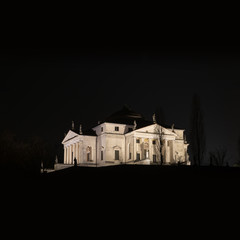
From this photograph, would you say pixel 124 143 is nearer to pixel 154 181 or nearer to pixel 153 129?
pixel 153 129

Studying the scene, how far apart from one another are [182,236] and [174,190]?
9731 mm

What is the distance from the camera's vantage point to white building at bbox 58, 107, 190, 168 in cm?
8438

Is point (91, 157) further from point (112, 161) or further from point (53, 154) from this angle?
point (53, 154)

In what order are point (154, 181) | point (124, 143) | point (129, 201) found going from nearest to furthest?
point (129, 201) → point (154, 181) → point (124, 143)

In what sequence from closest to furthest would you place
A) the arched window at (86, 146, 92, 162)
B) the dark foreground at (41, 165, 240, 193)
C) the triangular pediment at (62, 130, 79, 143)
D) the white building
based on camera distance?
Answer: the dark foreground at (41, 165, 240, 193)
the white building
the arched window at (86, 146, 92, 162)
the triangular pediment at (62, 130, 79, 143)

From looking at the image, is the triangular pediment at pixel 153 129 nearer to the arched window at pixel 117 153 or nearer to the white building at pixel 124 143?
the white building at pixel 124 143

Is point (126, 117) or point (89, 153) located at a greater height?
point (126, 117)

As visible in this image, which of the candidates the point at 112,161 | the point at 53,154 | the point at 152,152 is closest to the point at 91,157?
the point at 112,161

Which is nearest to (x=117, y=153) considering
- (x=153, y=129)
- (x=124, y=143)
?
(x=124, y=143)

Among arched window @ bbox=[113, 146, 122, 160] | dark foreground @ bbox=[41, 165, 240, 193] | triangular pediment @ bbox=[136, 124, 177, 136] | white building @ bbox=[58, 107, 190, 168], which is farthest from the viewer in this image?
arched window @ bbox=[113, 146, 122, 160]

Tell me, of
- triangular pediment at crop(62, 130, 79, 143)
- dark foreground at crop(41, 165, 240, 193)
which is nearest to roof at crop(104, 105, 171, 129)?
triangular pediment at crop(62, 130, 79, 143)

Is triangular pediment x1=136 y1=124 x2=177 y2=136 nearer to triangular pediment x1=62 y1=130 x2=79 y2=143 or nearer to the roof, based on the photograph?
the roof

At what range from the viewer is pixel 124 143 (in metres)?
88.5

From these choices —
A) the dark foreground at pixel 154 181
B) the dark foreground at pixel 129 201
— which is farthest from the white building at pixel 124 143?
the dark foreground at pixel 129 201
